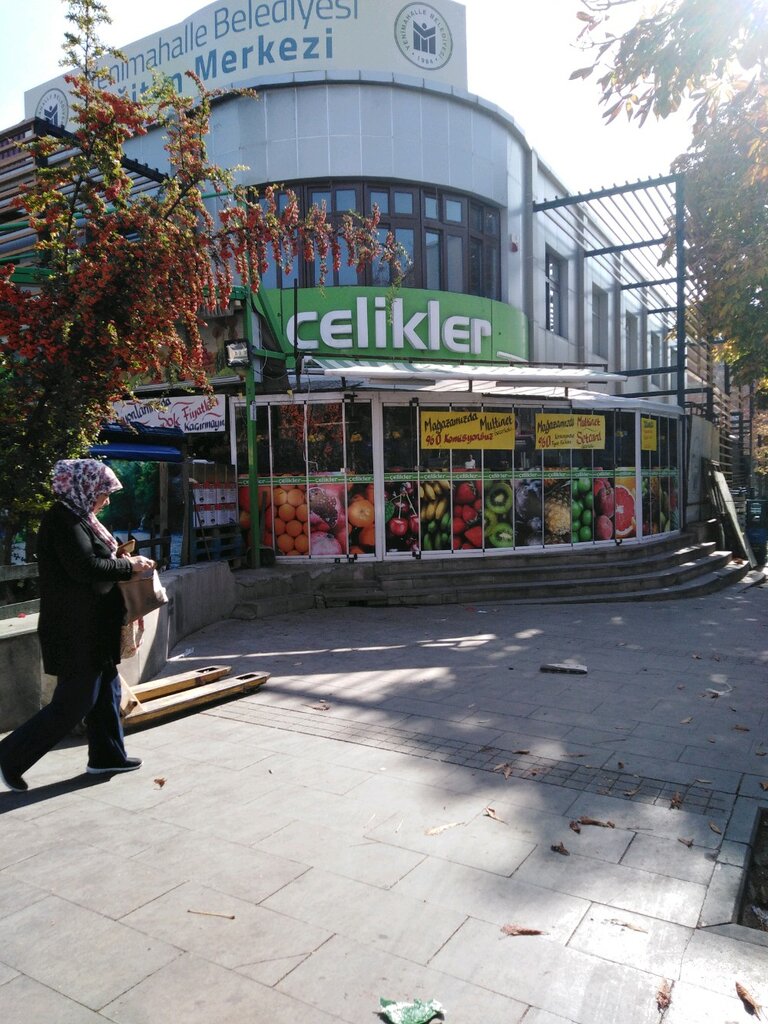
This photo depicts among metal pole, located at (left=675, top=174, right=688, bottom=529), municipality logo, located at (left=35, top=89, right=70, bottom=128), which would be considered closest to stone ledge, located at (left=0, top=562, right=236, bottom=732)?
metal pole, located at (left=675, top=174, right=688, bottom=529)

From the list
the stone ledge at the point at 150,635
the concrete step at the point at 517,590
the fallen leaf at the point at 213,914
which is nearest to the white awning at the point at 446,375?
the concrete step at the point at 517,590

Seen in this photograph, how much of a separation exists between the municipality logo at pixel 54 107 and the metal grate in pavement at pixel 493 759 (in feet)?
59.4

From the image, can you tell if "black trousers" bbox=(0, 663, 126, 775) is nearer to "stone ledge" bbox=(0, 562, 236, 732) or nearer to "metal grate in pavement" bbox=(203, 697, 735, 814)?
"stone ledge" bbox=(0, 562, 236, 732)

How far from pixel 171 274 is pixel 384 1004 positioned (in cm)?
473

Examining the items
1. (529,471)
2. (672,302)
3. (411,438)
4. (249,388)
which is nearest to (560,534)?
Result: (529,471)

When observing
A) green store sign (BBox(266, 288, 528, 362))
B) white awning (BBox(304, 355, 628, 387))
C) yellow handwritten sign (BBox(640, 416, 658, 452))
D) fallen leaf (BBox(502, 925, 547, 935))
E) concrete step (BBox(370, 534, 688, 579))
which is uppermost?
green store sign (BBox(266, 288, 528, 362))

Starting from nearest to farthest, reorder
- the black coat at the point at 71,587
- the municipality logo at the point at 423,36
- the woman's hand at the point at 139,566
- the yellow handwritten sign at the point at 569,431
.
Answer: the black coat at the point at 71,587 → the woman's hand at the point at 139,566 → the yellow handwritten sign at the point at 569,431 → the municipality logo at the point at 423,36

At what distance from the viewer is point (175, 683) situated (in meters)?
5.85

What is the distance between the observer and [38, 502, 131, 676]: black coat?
3.99 meters

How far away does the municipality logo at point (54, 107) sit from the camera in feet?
60.2

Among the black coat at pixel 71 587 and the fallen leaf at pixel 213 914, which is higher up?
the black coat at pixel 71 587

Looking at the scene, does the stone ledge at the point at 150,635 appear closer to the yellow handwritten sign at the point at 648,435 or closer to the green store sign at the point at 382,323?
the green store sign at the point at 382,323

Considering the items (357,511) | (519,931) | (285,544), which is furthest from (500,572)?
(519,931)

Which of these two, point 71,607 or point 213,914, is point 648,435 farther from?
point 213,914
